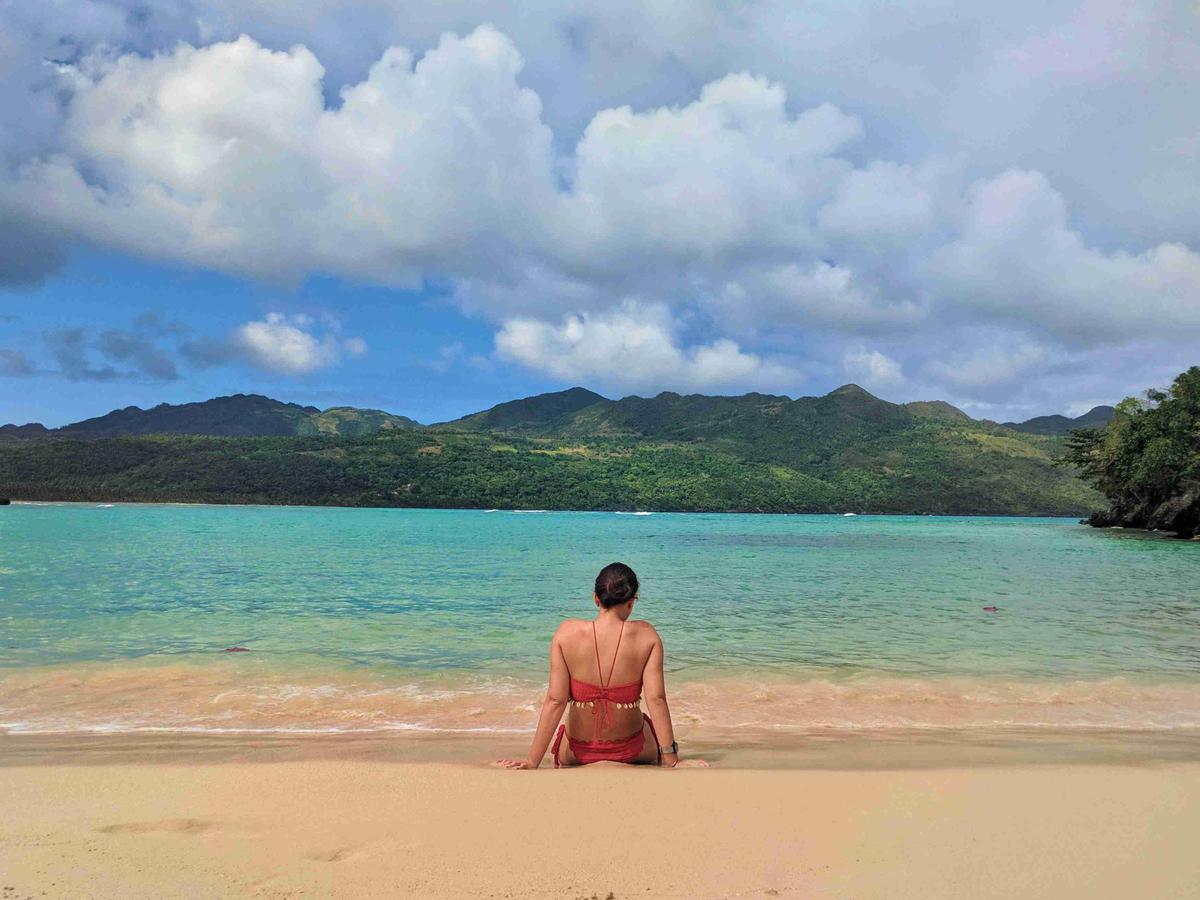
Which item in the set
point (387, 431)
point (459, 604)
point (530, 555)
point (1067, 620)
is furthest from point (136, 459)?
point (1067, 620)

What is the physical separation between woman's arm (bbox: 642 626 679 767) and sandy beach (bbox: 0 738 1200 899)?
39 centimetres

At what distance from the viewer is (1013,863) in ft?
12.9

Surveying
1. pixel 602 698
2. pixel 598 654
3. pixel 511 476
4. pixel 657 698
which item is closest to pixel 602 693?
pixel 602 698

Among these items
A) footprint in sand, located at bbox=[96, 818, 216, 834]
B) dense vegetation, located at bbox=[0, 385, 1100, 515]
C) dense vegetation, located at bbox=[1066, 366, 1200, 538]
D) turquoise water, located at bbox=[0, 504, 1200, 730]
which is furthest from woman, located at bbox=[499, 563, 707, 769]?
dense vegetation, located at bbox=[0, 385, 1100, 515]

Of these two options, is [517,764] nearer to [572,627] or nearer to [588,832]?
[572,627]

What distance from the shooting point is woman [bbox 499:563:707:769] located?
5.79 m

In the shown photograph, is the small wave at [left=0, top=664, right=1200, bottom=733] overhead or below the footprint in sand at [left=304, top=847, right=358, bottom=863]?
below

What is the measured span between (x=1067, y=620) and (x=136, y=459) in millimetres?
165897

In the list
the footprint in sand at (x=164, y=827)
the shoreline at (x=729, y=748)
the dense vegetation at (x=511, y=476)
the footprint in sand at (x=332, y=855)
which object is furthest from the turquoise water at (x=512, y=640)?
the dense vegetation at (x=511, y=476)

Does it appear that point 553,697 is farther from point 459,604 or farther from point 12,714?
point 459,604

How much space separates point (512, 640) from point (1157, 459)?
223 feet

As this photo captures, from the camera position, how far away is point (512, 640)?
1336 cm

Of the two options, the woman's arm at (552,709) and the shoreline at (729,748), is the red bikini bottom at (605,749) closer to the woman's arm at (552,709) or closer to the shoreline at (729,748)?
the woman's arm at (552,709)

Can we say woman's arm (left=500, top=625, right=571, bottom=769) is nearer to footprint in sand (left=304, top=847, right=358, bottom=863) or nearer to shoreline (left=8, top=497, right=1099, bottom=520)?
footprint in sand (left=304, top=847, right=358, bottom=863)
